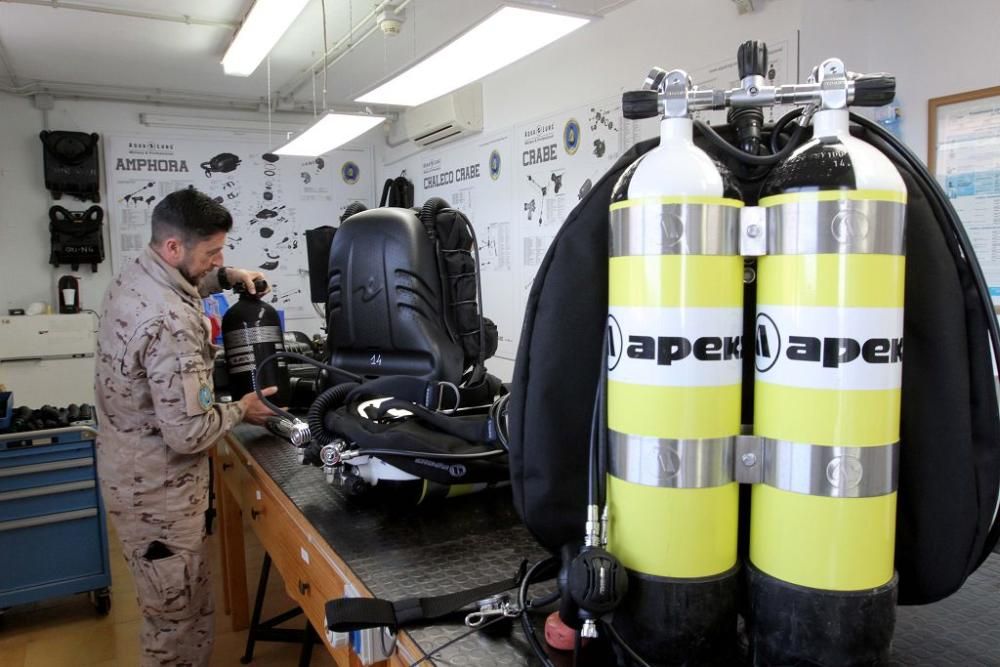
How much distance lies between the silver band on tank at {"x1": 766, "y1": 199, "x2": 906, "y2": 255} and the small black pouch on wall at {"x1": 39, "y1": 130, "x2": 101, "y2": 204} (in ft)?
21.7

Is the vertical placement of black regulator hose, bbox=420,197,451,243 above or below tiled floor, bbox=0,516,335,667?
above

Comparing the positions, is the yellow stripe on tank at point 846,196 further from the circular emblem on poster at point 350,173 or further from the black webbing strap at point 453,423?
the circular emblem on poster at point 350,173

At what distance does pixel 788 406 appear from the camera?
0.71 metres

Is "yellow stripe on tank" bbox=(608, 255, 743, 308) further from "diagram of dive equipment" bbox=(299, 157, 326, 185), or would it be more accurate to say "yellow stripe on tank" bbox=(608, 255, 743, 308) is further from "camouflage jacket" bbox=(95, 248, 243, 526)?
"diagram of dive equipment" bbox=(299, 157, 326, 185)

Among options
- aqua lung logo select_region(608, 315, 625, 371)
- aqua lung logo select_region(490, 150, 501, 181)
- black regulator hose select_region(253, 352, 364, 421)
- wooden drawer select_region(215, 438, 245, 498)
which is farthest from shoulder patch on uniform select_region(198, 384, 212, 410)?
aqua lung logo select_region(490, 150, 501, 181)

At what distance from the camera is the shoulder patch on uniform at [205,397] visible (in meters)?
1.95

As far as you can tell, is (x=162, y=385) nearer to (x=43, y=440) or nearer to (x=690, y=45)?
(x=43, y=440)

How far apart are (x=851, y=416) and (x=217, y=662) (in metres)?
2.65

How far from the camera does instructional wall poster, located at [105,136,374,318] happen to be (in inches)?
245

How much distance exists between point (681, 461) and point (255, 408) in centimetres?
171

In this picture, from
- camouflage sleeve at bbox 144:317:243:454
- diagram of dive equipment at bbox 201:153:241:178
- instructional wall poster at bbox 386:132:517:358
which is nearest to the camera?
camouflage sleeve at bbox 144:317:243:454

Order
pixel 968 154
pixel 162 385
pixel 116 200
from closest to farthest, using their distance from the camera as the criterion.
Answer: pixel 162 385 < pixel 968 154 < pixel 116 200

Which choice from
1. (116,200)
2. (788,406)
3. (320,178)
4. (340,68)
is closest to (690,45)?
(340,68)

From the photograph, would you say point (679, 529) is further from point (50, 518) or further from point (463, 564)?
point (50, 518)
